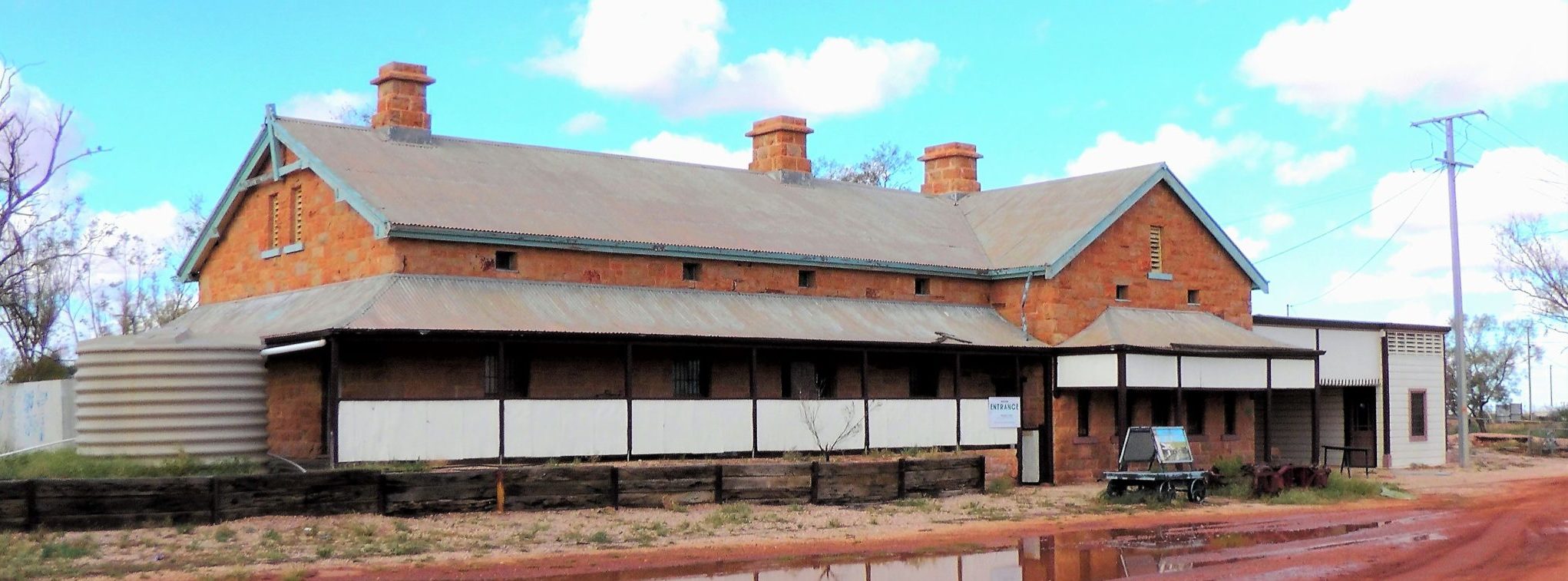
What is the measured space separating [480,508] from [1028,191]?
75.7 feet

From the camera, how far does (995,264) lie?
3906 centimetres

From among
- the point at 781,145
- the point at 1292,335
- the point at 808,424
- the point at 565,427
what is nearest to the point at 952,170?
the point at 781,145

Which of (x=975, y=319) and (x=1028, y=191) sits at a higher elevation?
(x=1028, y=191)

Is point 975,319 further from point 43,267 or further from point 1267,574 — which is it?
point 43,267

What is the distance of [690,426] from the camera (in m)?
30.1

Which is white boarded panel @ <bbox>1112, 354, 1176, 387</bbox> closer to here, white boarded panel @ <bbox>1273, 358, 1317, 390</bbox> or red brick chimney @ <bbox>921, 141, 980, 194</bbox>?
white boarded panel @ <bbox>1273, 358, 1317, 390</bbox>

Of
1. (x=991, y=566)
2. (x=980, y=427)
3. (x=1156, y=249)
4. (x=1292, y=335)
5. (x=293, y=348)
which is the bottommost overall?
(x=991, y=566)

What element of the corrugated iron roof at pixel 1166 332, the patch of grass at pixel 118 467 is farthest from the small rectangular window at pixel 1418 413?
the patch of grass at pixel 118 467

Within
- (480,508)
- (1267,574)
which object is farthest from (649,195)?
(1267,574)

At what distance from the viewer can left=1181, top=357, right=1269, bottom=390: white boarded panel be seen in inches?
1427

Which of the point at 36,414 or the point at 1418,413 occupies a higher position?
the point at 36,414

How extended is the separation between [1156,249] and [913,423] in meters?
10.2

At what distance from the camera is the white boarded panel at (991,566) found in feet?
63.7

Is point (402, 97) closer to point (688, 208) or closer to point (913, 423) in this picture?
point (688, 208)
